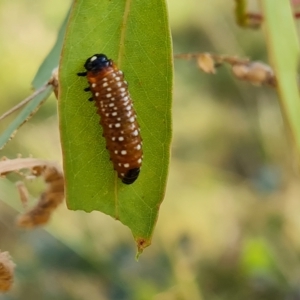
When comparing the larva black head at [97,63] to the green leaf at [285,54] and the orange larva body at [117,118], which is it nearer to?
the orange larva body at [117,118]

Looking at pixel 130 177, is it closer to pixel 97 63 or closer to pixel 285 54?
pixel 97 63

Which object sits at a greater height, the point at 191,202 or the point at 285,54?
the point at 285,54

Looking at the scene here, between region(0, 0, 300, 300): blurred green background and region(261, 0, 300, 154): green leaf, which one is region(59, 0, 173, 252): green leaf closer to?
region(261, 0, 300, 154): green leaf

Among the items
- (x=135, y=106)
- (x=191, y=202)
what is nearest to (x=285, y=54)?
(x=135, y=106)

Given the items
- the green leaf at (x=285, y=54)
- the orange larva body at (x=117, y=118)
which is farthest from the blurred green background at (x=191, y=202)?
the green leaf at (x=285, y=54)

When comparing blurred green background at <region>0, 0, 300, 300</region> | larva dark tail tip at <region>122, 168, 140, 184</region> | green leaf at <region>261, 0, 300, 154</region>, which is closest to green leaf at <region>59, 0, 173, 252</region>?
larva dark tail tip at <region>122, 168, 140, 184</region>

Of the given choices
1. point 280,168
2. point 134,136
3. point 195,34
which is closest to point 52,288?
point 280,168
